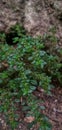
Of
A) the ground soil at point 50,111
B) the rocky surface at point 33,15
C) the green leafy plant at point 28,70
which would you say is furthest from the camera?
the rocky surface at point 33,15

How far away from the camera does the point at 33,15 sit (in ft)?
9.70

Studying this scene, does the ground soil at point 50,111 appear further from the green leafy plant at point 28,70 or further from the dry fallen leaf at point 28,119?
the green leafy plant at point 28,70

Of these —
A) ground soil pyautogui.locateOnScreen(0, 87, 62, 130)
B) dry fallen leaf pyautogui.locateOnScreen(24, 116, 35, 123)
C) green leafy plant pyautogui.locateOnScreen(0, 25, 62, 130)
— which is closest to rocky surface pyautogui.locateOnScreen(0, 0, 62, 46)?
green leafy plant pyautogui.locateOnScreen(0, 25, 62, 130)

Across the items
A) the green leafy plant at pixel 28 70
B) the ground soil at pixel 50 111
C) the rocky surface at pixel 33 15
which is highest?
the rocky surface at pixel 33 15

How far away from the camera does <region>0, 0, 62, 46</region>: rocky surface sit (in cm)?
293

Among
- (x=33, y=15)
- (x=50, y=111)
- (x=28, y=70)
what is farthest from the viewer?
(x=33, y=15)

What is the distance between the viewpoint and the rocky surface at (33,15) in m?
2.93

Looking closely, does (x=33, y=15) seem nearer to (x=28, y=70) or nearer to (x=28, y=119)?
(x=28, y=70)

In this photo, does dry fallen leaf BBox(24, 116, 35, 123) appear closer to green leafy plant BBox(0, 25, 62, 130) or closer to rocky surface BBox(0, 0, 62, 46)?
green leafy plant BBox(0, 25, 62, 130)

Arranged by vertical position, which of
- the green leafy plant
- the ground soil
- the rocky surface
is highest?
the rocky surface

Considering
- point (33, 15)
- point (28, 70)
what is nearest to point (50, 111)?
point (28, 70)

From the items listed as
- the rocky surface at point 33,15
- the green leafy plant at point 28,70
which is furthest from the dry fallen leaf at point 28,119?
the rocky surface at point 33,15

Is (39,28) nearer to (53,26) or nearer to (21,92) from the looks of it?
(53,26)

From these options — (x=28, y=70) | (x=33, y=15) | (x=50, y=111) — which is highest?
(x=33, y=15)
